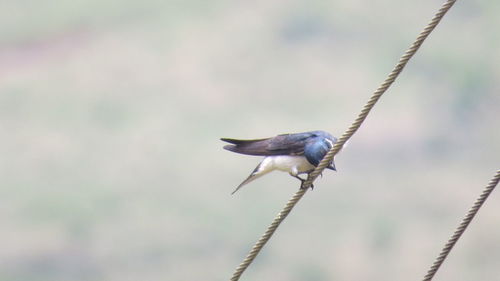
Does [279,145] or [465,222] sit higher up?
[279,145]

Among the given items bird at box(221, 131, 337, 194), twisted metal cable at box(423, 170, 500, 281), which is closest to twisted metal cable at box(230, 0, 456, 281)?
twisted metal cable at box(423, 170, 500, 281)

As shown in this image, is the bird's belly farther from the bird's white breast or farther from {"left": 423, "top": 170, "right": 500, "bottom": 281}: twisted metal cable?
{"left": 423, "top": 170, "right": 500, "bottom": 281}: twisted metal cable

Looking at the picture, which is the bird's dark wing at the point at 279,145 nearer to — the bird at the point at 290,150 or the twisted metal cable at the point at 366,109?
the bird at the point at 290,150

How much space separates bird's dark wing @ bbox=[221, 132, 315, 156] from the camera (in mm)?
5250

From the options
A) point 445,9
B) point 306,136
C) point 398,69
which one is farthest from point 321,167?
point 306,136

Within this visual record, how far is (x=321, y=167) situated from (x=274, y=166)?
61.5 inches

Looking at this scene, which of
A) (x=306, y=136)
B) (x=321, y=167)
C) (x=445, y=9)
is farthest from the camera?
(x=306, y=136)

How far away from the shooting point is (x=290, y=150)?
5281 millimetres

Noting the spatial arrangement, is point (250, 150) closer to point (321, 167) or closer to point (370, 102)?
point (321, 167)

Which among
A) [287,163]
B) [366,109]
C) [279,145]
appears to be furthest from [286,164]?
[366,109]

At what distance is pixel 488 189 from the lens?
348 centimetres

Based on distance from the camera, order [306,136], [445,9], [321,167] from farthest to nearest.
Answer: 1. [306,136]
2. [321,167]
3. [445,9]

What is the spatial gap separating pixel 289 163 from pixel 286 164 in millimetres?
19

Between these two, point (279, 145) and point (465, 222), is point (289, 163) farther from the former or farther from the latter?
point (465, 222)
